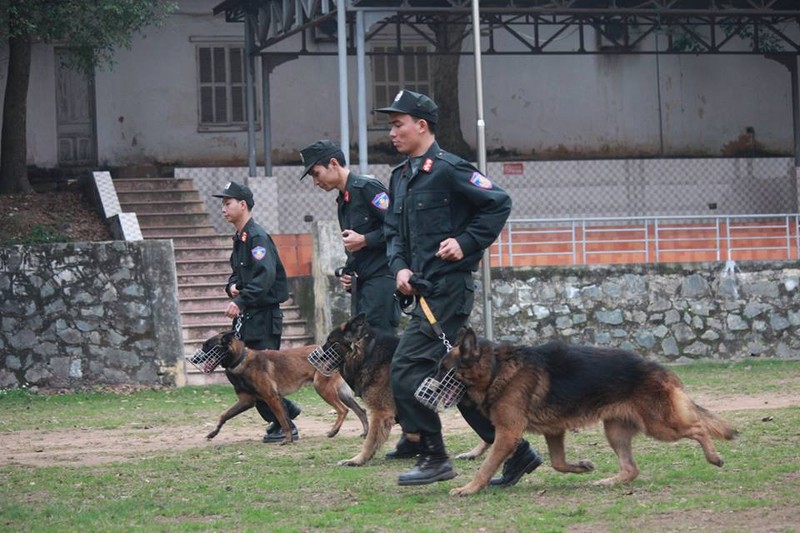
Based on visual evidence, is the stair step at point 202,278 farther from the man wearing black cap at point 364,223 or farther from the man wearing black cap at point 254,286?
the man wearing black cap at point 364,223

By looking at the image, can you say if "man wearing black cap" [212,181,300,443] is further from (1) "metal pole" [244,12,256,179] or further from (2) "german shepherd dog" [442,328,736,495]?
(1) "metal pole" [244,12,256,179]

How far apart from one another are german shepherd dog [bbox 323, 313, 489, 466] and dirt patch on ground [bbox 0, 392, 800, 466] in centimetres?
133

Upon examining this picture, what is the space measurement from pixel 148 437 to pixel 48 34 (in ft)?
33.5

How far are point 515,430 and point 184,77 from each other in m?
18.4

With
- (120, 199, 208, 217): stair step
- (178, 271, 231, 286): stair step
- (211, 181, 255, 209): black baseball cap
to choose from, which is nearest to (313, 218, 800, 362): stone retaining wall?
(178, 271, 231, 286): stair step

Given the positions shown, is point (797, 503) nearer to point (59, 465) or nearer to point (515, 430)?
point (515, 430)

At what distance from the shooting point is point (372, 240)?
31.2ft

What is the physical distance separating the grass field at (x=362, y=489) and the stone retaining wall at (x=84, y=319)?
3.78 metres

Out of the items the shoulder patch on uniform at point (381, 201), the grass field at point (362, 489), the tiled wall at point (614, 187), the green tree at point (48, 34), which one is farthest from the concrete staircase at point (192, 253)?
the shoulder patch on uniform at point (381, 201)

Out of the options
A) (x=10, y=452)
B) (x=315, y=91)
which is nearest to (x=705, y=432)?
(x=10, y=452)

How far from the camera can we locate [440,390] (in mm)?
7555

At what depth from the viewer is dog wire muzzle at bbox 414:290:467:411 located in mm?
7535

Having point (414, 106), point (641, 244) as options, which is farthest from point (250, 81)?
point (414, 106)

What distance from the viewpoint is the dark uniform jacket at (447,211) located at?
25.4ft
